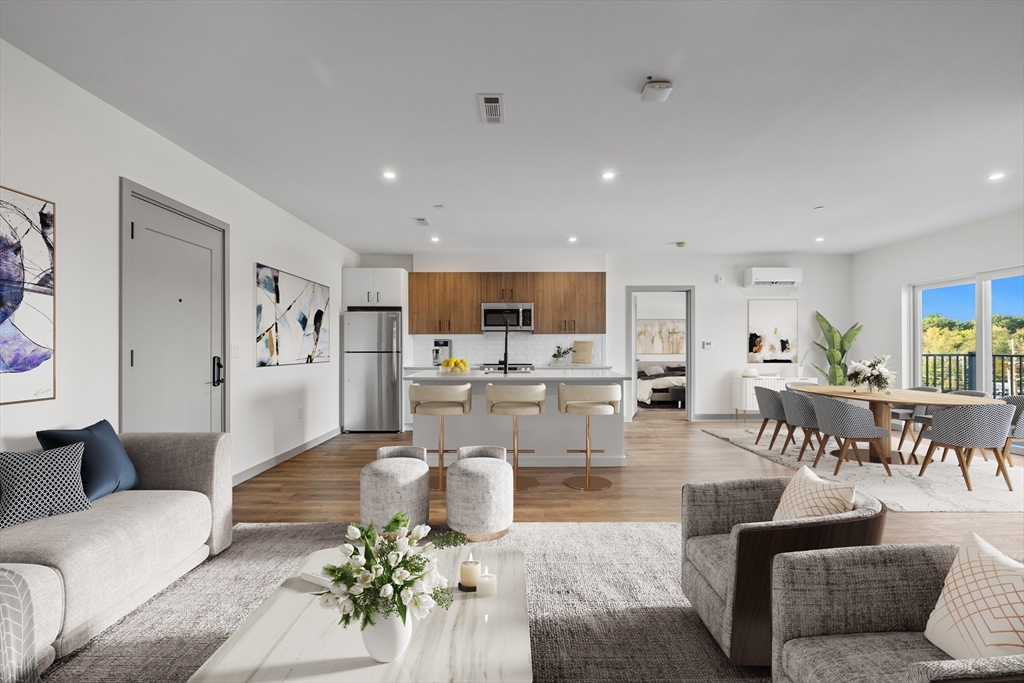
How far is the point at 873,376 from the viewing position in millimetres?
5719

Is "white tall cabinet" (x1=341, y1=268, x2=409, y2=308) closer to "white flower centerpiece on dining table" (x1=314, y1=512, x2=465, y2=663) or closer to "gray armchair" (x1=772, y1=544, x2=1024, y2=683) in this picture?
"white flower centerpiece on dining table" (x1=314, y1=512, x2=465, y2=663)

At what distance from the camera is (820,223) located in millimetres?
6289

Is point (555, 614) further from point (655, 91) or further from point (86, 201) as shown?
point (86, 201)

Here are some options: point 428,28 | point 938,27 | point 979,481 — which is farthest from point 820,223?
point 428,28

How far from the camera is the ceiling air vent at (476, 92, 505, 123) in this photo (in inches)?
119

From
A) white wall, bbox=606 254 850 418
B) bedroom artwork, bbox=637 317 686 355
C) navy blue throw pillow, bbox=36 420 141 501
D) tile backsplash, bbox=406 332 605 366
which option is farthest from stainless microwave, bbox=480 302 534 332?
navy blue throw pillow, bbox=36 420 141 501

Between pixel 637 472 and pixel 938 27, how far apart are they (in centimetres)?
384

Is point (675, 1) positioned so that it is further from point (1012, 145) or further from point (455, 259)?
point (455, 259)

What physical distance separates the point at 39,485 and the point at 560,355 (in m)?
6.67

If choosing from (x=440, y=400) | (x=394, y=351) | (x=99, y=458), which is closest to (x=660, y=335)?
(x=394, y=351)

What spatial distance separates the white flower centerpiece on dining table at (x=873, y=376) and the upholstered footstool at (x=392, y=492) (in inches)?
194

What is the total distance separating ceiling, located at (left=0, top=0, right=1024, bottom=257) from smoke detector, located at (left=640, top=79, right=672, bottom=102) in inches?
2.3

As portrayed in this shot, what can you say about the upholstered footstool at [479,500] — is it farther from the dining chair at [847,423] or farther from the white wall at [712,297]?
the white wall at [712,297]

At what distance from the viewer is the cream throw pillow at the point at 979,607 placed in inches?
50.6
